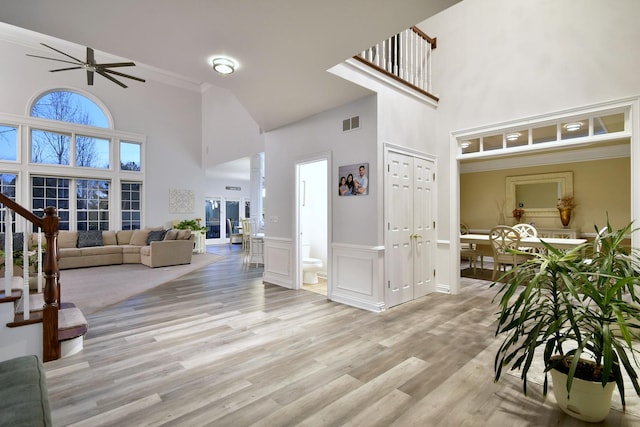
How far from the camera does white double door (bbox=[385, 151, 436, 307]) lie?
4.18 meters

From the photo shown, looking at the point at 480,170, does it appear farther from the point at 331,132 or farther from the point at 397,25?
the point at 397,25

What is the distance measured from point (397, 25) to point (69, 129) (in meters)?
9.64

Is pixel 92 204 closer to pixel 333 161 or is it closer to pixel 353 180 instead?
pixel 333 161

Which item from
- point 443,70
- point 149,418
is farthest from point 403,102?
point 149,418

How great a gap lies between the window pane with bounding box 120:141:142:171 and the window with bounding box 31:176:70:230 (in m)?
1.50

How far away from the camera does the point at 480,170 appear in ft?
28.9

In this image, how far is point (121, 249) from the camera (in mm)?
8086

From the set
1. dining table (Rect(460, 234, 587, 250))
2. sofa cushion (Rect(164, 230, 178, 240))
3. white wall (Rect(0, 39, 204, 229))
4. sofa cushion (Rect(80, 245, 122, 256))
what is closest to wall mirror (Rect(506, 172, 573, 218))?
dining table (Rect(460, 234, 587, 250))

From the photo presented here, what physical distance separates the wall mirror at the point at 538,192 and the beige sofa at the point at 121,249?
8510 mm

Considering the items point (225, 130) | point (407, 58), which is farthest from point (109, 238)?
point (407, 58)

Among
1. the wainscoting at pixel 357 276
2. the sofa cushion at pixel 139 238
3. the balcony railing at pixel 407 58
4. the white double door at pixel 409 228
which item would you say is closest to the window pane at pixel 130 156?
the sofa cushion at pixel 139 238

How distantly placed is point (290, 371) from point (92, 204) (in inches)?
373

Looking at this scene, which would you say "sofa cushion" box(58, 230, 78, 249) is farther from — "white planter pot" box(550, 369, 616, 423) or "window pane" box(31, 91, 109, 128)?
"white planter pot" box(550, 369, 616, 423)

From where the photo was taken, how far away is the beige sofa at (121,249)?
7422 millimetres
